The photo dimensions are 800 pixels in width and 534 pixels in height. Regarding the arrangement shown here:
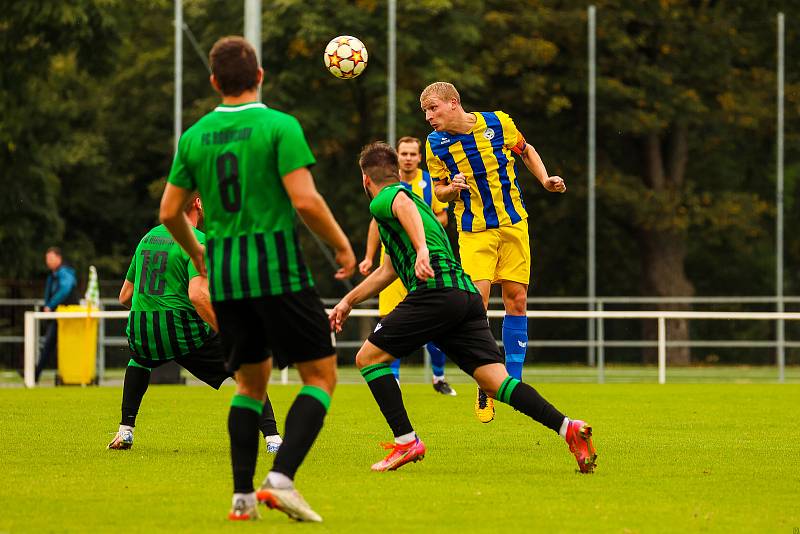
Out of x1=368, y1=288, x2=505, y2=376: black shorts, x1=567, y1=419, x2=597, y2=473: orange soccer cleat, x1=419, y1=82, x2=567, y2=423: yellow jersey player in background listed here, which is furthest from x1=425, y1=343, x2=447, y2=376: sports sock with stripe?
x1=567, y1=419, x2=597, y2=473: orange soccer cleat

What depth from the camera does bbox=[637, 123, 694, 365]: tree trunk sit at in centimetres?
3422

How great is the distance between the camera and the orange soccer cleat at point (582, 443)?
822 centimetres

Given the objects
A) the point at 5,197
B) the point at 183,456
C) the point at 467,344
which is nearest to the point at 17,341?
the point at 5,197

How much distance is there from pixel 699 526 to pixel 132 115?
32157mm

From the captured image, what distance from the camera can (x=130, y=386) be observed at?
10312mm

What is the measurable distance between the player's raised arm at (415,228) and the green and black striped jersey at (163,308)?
231 cm

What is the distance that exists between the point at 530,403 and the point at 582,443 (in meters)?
0.35

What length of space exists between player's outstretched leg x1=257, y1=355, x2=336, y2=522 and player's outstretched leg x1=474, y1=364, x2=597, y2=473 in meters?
1.78

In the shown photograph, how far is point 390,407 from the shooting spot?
8789 mm

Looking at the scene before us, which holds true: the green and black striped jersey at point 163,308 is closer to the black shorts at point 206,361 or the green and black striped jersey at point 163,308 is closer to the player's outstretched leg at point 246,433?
the black shorts at point 206,361

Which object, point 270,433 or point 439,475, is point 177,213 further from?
point 270,433

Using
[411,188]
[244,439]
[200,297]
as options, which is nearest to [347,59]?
[411,188]

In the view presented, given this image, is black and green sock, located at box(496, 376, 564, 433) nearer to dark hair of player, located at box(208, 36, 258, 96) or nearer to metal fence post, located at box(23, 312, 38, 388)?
dark hair of player, located at box(208, 36, 258, 96)

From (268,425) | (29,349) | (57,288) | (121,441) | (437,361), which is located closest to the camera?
(268,425)
